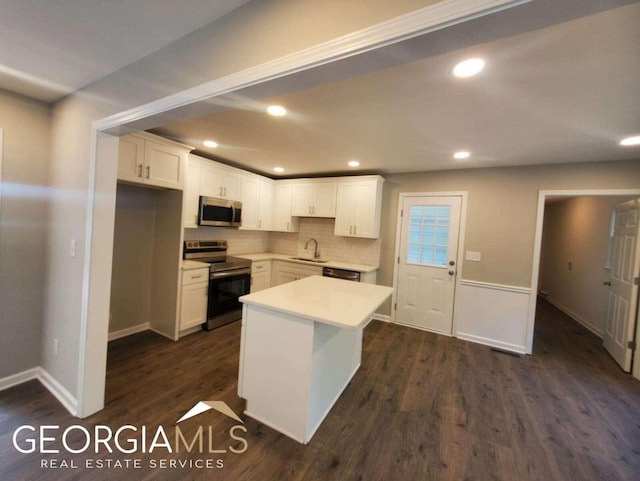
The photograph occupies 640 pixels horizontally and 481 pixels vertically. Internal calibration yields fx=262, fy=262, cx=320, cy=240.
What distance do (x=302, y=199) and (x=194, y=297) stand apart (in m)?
2.30

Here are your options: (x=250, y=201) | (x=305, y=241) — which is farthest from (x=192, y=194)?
(x=305, y=241)

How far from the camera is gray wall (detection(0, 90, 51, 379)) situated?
2.08 metres

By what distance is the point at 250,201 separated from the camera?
14.0 ft

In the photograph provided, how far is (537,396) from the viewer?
2.45 metres

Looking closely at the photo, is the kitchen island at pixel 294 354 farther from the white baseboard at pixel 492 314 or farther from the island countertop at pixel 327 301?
the white baseboard at pixel 492 314

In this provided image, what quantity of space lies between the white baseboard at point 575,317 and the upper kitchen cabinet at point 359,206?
3.67 meters

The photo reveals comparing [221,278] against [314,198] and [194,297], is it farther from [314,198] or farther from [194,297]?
[314,198]

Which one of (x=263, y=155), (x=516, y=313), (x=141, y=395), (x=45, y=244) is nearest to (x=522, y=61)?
(x=263, y=155)

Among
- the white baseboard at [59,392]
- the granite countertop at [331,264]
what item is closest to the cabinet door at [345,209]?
the granite countertop at [331,264]

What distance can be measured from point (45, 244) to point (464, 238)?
466 centimetres

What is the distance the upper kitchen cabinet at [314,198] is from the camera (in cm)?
434

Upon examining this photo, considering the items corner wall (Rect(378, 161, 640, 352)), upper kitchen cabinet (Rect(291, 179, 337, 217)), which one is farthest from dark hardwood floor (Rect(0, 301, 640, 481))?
upper kitchen cabinet (Rect(291, 179, 337, 217))

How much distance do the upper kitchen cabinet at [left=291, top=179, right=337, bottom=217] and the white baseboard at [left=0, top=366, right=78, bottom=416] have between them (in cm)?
343

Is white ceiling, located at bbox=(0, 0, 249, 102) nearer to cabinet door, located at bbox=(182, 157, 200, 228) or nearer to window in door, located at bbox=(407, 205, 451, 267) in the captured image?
cabinet door, located at bbox=(182, 157, 200, 228)
